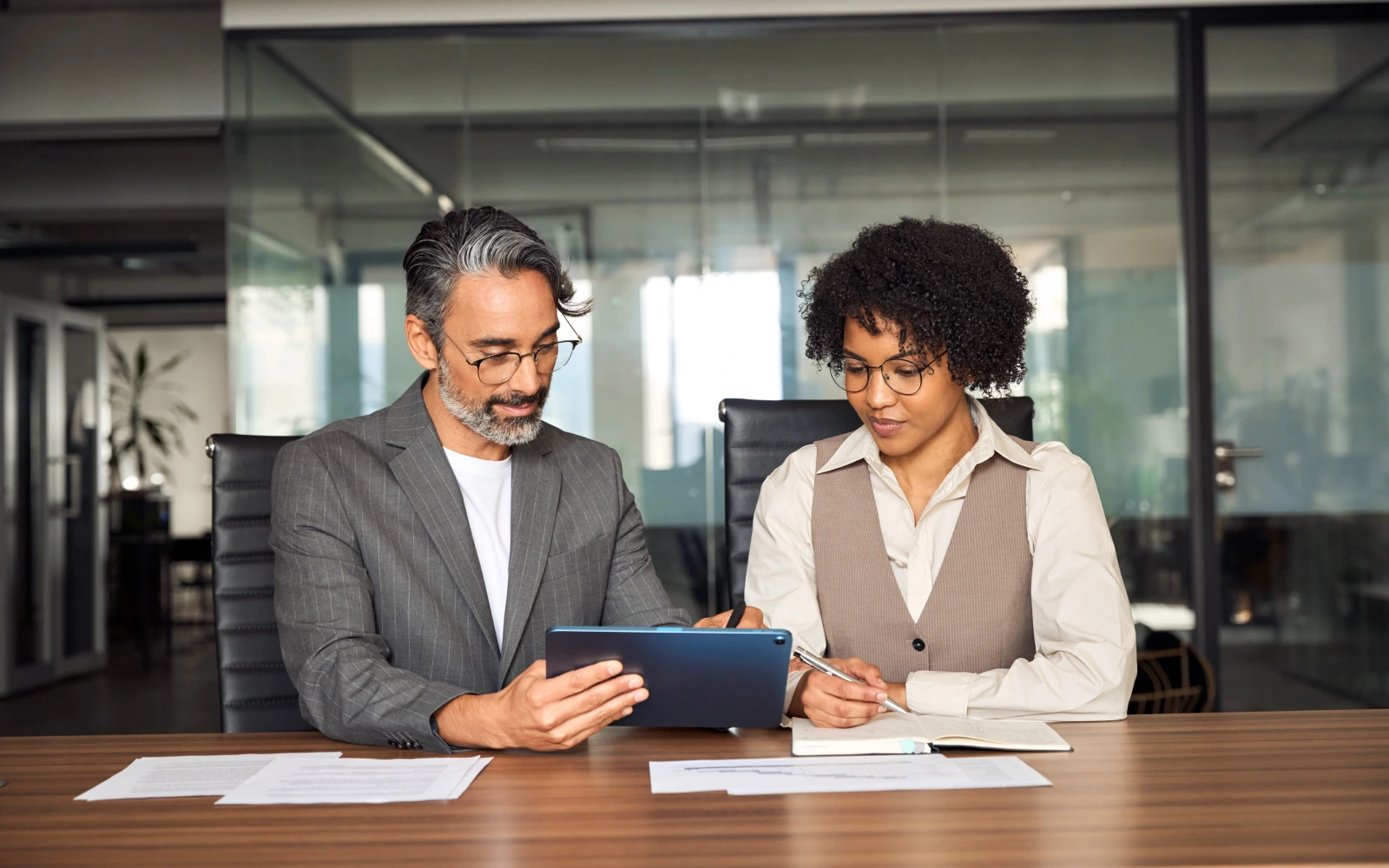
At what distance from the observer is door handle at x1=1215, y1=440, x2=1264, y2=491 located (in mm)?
3758

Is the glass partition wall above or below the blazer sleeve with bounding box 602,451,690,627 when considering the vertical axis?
above

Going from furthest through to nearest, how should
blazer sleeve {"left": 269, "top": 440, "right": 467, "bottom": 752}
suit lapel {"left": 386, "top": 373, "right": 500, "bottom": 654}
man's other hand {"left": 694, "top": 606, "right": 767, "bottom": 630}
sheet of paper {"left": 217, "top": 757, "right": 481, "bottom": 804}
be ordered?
suit lapel {"left": 386, "top": 373, "right": 500, "bottom": 654}, man's other hand {"left": 694, "top": 606, "right": 767, "bottom": 630}, blazer sleeve {"left": 269, "top": 440, "right": 467, "bottom": 752}, sheet of paper {"left": 217, "top": 757, "right": 481, "bottom": 804}

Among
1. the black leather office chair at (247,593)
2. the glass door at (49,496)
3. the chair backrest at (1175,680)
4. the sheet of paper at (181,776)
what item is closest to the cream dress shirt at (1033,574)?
the sheet of paper at (181,776)

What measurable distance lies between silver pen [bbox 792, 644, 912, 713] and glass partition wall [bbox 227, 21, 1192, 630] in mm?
2157

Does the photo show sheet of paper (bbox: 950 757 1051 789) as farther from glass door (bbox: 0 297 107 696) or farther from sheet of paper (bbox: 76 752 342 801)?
glass door (bbox: 0 297 107 696)

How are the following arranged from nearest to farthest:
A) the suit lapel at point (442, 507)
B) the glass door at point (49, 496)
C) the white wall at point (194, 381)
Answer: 1. the suit lapel at point (442, 507)
2. the glass door at point (49, 496)
3. the white wall at point (194, 381)

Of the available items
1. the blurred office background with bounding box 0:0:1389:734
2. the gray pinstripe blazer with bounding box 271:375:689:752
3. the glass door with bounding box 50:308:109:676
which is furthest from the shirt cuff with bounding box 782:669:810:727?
the glass door with bounding box 50:308:109:676

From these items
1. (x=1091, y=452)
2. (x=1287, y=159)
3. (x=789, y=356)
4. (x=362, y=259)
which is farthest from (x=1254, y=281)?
(x=362, y=259)

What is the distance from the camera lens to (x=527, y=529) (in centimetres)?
193

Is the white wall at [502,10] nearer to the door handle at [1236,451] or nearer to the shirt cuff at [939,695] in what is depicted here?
the door handle at [1236,451]

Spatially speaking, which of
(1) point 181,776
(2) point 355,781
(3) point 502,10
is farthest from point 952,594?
(3) point 502,10

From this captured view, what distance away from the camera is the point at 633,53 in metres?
3.87

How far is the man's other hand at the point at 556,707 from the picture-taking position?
1.37m

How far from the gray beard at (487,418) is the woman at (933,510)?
0.45 meters
